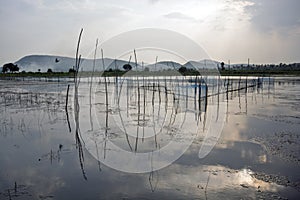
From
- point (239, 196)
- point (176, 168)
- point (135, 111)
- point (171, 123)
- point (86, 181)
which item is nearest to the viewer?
point (239, 196)

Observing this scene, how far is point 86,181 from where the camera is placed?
176 inches

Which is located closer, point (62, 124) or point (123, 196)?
point (123, 196)

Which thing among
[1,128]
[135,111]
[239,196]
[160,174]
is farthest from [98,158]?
[135,111]

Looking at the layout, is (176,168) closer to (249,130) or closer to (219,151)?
(219,151)

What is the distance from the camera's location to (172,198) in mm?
3857

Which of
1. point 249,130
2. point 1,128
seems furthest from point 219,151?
point 1,128

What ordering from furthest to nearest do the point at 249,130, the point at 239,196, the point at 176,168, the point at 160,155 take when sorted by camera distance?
the point at 249,130 → the point at 160,155 → the point at 176,168 → the point at 239,196

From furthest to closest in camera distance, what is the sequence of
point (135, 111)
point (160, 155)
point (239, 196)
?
point (135, 111) < point (160, 155) < point (239, 196)

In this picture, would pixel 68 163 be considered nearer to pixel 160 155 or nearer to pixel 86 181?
pixel 86 181

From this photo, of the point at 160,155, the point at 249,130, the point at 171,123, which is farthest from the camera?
the point at 171,123

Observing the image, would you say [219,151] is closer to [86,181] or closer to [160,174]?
[160,174]

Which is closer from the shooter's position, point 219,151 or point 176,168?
point 176,168

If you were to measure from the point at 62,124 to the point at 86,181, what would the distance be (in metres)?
4.76

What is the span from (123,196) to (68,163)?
177 cm
